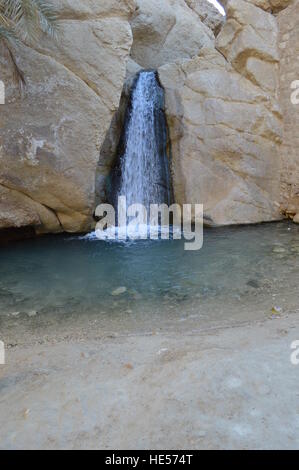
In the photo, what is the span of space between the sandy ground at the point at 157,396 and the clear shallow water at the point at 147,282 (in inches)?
35.2

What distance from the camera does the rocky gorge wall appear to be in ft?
21.4

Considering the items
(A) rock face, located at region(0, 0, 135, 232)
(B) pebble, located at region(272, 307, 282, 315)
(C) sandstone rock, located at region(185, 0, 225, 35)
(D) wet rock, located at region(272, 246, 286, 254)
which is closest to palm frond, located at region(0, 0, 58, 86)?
(A) rock face, located at region(0, 0, 135, 232)

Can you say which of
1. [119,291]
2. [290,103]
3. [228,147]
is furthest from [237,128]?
[119,291]

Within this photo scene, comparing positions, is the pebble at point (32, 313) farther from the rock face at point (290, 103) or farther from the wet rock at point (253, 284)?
the rock face at point (290, 103)

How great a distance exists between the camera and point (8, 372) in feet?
8.75

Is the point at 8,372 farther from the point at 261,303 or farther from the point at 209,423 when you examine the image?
the point at 261,303

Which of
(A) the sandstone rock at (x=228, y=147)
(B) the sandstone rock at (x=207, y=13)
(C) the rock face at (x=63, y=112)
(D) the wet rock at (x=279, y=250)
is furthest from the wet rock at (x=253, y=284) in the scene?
(B) the sandstone rock at (x=207, y=13)

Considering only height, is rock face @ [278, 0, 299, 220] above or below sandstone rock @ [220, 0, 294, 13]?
below

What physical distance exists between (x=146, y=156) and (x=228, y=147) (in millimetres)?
2069

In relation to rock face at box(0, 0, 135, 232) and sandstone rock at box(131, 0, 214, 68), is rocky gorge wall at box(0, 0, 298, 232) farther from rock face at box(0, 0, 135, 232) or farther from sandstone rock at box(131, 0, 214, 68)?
sandstone rock at box(131, 0, 214, 68)

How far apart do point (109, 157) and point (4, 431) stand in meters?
7.84

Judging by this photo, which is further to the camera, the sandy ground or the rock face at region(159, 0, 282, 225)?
the rock face at region(159, 0, 282, 225)

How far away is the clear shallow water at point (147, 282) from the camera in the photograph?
12.8 feet

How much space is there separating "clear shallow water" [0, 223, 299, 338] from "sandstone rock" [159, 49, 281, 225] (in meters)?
1.16
